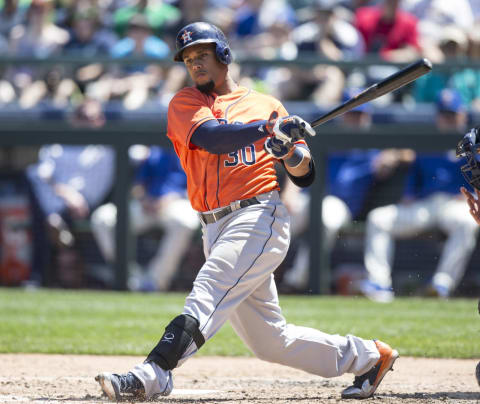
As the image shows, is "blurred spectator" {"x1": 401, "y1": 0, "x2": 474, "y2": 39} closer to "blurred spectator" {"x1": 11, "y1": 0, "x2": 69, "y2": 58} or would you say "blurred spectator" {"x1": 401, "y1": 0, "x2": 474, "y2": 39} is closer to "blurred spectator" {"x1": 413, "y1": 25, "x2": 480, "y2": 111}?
"blurred spectator" {"x1": 413, "y1": 25, "x2": 480, "y2": 111}

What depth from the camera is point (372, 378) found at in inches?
157

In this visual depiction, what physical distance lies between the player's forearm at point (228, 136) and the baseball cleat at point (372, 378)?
1.21 metres

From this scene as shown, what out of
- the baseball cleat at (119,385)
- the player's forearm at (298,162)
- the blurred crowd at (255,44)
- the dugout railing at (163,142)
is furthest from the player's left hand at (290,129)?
the blurred crowd at (255,44)

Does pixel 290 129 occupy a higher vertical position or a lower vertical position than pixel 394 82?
lower

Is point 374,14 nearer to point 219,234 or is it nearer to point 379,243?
point 379,243

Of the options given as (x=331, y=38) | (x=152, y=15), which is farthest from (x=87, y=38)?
(x=331, y=38)

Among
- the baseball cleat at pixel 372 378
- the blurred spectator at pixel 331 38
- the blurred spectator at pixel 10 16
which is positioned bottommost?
the baseball cleat at pixel 372 378

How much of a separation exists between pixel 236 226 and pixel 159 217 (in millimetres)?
4575

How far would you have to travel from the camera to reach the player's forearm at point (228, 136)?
3.56 metres

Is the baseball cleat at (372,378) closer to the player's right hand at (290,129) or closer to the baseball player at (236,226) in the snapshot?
the baseball player at (236,226)

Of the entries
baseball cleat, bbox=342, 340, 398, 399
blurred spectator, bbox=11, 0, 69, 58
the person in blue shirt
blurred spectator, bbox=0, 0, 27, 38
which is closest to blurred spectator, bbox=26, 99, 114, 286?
the person in blue shirt

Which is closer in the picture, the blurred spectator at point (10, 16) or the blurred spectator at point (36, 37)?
the blurred spectator at point (36, 37)

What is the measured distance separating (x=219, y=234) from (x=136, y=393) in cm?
78

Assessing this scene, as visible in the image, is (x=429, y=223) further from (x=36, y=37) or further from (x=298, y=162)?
(x=36, y=37)
